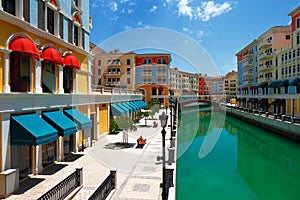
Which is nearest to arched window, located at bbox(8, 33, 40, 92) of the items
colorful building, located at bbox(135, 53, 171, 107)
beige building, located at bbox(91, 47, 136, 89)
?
beige building, located at bbox(91, 47, 136, 89)

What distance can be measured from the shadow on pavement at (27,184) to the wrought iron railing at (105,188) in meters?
3.56

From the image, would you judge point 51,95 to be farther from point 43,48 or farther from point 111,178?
point 111,178

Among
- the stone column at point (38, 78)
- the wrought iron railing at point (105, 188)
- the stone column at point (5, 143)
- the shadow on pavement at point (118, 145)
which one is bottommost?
the shadow on pavement at point (118, 145)

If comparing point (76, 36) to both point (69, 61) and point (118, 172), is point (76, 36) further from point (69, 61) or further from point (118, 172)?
point (118, 172)

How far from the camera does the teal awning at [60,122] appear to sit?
11828mm

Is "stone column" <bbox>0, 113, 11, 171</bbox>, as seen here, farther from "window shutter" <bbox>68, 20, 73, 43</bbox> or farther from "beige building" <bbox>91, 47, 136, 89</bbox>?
"beige building" <bbox>91, 47, 136, 89</bbox>

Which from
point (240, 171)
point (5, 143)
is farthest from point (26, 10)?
point (240, 171)

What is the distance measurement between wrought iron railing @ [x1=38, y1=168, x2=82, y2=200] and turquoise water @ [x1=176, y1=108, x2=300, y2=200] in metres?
5.48

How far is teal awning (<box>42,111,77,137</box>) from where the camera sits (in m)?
11.8

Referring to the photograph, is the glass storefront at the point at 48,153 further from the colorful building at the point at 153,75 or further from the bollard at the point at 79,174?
the colorful building at the point at 153,75

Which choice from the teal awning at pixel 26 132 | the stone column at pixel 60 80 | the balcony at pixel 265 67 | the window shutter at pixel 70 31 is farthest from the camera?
the balcony at pixel 265 67

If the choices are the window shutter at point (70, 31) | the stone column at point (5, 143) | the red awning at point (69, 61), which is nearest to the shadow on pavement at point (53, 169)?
Result: the stone column at point (5, 143)

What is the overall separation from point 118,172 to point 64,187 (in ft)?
13.2

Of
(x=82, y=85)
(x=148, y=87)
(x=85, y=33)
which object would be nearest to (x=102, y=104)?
(x=82, y=85)
